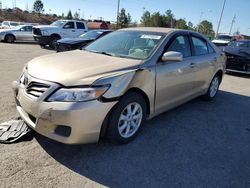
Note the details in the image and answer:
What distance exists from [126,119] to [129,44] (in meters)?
1.39

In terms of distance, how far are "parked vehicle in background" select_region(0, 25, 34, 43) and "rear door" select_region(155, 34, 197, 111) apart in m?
17.1

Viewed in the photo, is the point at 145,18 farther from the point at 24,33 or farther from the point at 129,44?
the point at 129,44

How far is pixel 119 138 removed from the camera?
3521mm

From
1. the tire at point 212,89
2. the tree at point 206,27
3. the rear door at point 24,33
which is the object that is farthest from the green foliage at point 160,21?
the tire at point 212,89

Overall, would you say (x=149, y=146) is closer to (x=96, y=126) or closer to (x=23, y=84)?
(x=96, y=126)

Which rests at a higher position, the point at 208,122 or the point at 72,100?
the point at 72,100

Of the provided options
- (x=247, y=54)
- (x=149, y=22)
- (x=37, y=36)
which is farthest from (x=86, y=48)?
(x=149, y=22)

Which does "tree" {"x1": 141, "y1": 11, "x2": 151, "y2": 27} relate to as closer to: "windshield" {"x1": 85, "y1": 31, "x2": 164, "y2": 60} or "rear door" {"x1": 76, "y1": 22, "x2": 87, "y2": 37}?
"rear door" {"x1": 76, "y1": 22, "x2": 87, "y2": 37}

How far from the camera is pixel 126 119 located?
3602 millimetres

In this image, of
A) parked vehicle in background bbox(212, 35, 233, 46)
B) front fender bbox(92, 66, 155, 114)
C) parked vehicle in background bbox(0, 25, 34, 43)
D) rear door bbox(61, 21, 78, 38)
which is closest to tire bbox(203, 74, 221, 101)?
front fender bbox(92, 66, 155, 114)

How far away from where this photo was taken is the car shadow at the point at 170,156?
9.78ft

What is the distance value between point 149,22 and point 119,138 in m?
66.3

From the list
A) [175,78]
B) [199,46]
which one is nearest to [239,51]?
[199,46]

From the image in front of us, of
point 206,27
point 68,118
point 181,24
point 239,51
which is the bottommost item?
point 206,27
